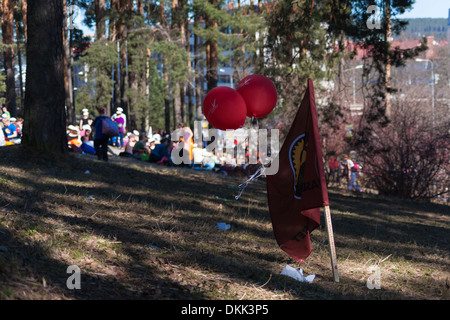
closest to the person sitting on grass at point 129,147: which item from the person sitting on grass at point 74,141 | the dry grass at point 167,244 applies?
the person sitting on grass at point 74,141

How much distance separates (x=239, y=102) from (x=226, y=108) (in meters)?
0.21

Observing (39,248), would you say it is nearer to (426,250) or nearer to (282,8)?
(426,250)

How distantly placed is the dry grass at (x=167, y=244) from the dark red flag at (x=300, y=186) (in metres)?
0.42

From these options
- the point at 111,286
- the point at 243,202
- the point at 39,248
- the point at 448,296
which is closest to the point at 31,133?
the point at 243,202

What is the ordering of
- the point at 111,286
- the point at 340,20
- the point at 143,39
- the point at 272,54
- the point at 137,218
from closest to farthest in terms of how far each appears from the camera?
the point at 111,286 < the point at 137,218 < the point at 340,20 < the point at 272,54 < the point at 143,39

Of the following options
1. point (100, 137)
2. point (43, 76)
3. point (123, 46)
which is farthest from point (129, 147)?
point (123, 46)

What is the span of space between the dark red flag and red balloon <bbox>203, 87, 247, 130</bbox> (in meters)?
1.48

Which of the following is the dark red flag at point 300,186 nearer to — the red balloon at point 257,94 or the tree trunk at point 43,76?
the red balloon at point 257,94

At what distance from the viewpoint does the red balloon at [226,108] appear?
26.0ft

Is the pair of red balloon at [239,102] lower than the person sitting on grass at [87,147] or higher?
higher

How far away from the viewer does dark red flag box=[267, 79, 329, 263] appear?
595 centimetres

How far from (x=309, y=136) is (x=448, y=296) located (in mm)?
2101

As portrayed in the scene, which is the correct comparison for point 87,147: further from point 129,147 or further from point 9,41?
point 9,41

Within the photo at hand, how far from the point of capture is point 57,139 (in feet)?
38.5
